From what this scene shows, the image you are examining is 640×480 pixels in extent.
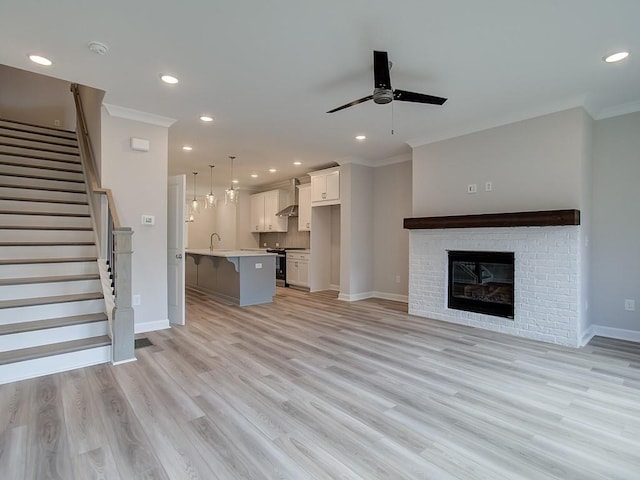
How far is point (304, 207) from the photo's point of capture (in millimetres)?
7672

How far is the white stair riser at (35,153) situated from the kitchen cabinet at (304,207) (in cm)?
431

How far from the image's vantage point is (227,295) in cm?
596

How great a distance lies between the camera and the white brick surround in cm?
359

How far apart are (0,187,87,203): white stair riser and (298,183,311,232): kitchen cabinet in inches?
167

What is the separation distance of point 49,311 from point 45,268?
0.65m

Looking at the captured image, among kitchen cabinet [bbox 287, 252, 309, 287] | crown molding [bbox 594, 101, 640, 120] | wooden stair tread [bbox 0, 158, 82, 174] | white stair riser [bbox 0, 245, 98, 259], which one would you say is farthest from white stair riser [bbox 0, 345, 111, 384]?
crown molding [bbox 594, 101, 640, 120]

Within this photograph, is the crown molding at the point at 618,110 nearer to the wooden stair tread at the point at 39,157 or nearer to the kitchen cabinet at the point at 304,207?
the kitchen cabinet at the point at 304,207

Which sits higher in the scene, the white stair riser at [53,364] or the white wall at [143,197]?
the white wall at [143,197]

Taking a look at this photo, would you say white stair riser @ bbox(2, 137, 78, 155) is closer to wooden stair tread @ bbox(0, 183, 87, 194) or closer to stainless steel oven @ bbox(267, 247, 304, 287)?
wooden stair tread @ bbox(0, 183, 87, 194)

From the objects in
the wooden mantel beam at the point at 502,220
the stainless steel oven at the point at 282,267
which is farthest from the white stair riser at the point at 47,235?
the stainless steel oven at the point at 282,267

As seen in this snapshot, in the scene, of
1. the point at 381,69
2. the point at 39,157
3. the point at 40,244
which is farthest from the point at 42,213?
the point at 381,69

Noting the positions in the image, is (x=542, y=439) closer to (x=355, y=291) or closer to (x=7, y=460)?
(x=7, y=460)

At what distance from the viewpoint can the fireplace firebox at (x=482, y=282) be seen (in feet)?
13.6

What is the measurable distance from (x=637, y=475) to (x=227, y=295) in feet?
17.8
